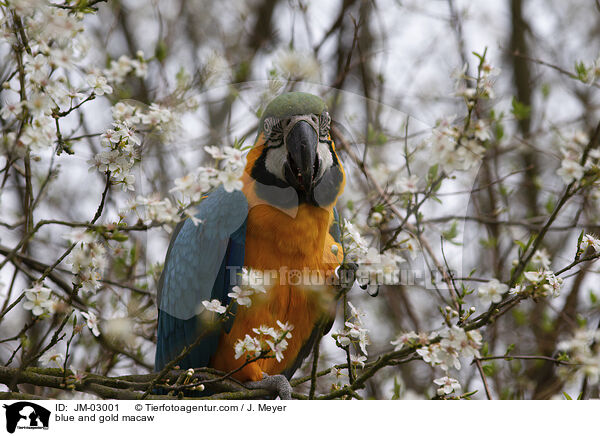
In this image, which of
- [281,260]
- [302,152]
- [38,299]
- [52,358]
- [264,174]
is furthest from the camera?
[281,260]

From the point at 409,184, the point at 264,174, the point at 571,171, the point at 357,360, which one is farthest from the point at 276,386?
the point at 571,171

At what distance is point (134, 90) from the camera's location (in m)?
3.17

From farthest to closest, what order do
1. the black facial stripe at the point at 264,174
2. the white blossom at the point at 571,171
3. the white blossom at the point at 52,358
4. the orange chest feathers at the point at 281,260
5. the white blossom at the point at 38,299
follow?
the orange chest feathers at the point at 281,260, the black facial stripe at the point at 264,174, the white blossom at the point at 52,358, the white blossom at the point at 38,299, the white blossom at the point at 571,171

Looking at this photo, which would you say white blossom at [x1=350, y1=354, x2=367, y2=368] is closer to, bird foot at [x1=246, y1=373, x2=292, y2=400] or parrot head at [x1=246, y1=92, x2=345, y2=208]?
bird foot at [x1=246, y1=373, x2=292, y2=400]

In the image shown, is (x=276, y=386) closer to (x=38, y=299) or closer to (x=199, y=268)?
(x=199, y=268)

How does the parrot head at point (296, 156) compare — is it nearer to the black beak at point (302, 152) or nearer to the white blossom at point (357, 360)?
the black beak at point (302, 152)

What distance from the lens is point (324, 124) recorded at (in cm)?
223

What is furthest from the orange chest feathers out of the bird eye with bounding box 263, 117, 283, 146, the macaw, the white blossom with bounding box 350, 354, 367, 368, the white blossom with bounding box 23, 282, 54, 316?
the white blossom with bounding box 23, 282, 54, 316

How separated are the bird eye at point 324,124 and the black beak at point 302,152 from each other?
4 centimetres

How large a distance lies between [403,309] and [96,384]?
4.72 ft

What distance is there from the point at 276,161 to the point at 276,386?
93 centimetres
